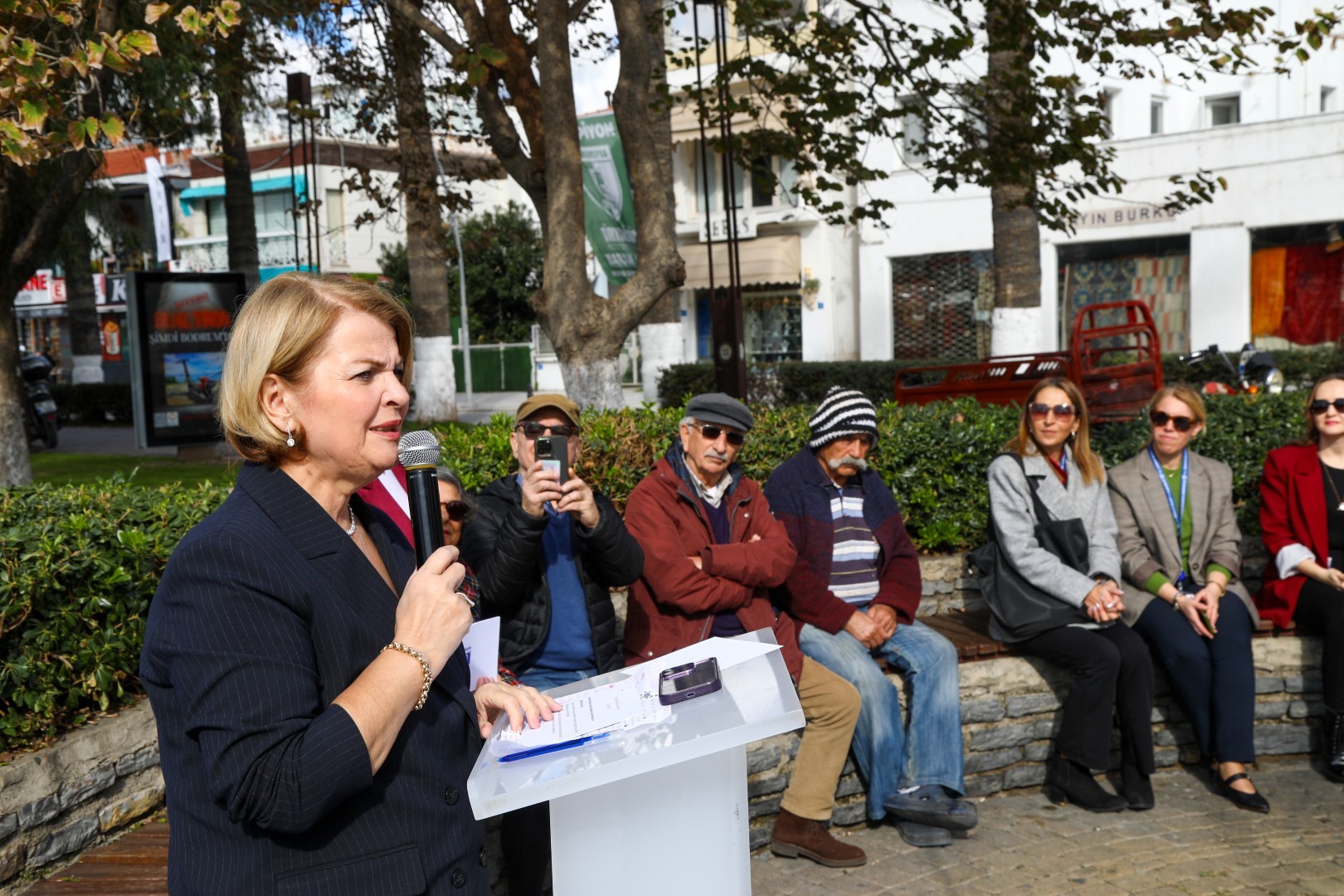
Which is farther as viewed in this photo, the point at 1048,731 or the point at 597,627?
the point at 1048,731

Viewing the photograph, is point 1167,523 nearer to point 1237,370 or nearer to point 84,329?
point 1237,370

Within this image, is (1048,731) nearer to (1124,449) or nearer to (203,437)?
(1124,449)

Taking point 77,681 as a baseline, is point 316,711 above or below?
above

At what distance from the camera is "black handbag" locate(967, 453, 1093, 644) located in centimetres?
582

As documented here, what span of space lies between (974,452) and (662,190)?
11.6 ft

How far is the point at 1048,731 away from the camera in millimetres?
5977

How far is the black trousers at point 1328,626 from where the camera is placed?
236 inches

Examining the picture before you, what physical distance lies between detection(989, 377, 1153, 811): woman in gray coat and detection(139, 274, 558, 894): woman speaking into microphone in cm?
415

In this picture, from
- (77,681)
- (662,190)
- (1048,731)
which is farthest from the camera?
(662,190)

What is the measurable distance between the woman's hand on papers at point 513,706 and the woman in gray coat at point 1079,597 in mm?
3831

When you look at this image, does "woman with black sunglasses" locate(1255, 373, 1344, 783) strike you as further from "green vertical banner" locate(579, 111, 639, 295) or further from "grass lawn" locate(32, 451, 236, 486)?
"grass lawn" locate(32, 451, 236, 486)

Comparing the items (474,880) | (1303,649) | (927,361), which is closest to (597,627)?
(474,880)

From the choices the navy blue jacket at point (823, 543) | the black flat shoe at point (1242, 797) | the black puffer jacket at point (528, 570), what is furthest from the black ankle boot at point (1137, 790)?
the black puffer jacket at point (528, 570)

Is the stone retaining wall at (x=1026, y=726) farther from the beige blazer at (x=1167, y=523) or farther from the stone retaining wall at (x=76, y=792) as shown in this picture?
the stone retaining wall at (x=76, y=792)
